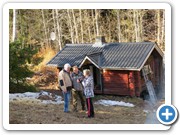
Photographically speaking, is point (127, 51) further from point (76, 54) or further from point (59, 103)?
point (59, 103)

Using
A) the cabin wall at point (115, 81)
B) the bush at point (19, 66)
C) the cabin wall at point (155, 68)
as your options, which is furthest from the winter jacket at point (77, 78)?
the cabin wall at point (155, 68)

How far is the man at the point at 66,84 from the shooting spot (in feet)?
14.4

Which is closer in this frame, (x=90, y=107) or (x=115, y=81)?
(x=90, y=107)

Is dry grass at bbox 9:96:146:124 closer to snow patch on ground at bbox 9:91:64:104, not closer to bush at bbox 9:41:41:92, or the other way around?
snow patch on ground at bbox 9:91:64:104

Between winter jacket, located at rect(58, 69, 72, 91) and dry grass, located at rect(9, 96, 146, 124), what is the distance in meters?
0.18

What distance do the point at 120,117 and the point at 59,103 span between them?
604mm

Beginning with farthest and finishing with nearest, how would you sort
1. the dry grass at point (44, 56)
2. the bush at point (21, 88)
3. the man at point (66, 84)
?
1. the dry grass at point (44, 56)
2. the man at point (66, 84)
3. the bush at point (21, 88)

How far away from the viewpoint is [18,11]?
13.7 feet

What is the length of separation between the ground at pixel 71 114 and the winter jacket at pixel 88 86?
0.08 metres

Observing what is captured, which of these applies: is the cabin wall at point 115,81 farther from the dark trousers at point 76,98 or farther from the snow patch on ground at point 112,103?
the dark trousers at point 76,98

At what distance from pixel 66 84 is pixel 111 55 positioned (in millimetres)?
588

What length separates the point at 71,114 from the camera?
4355 millimetres
